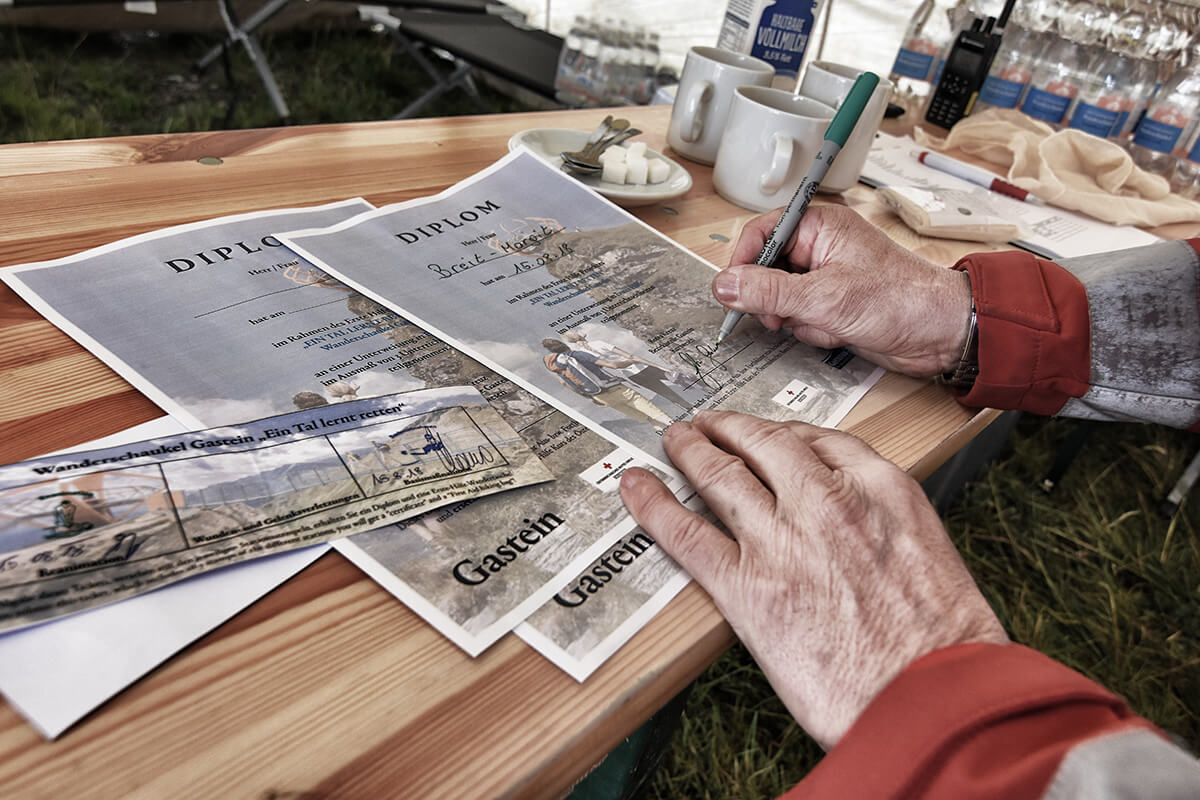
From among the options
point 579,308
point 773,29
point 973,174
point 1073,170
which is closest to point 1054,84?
point 1073,170

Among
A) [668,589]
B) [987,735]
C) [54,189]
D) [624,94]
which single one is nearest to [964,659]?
[987,735]

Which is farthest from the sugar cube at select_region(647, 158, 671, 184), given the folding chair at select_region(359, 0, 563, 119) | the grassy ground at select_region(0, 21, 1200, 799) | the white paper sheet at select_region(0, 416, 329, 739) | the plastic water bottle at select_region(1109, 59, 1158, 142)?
the folding chair at select_region(359, 0, 563, 119)

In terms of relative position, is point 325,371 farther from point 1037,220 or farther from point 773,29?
point 1037,220

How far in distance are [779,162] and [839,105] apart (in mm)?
202

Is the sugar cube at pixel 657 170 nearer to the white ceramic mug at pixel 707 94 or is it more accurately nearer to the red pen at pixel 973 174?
the white ceramic mug at pixel 707 94

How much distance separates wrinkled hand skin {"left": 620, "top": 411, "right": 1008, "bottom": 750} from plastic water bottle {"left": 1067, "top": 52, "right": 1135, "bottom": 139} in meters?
1.33

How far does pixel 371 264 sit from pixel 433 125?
1.26ft

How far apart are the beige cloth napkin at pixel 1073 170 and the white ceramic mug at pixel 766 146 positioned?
0.50m

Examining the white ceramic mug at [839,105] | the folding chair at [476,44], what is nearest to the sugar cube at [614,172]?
the white ceramic mug at [839,105]

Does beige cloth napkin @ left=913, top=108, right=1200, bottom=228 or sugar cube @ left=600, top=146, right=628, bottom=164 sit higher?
beige cloth napkin @ left=913, top=108, right=1200, bottom=228

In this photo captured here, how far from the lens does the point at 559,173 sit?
0.84m

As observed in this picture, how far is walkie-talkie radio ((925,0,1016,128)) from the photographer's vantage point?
4.74 feet

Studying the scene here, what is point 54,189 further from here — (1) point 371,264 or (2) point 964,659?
(2) point 964,659

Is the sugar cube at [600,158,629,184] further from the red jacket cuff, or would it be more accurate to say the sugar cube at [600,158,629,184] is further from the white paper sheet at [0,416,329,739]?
the white paper sheet at [0,416,329,739]
